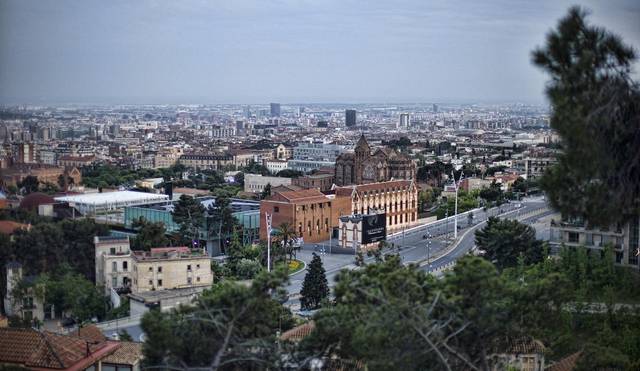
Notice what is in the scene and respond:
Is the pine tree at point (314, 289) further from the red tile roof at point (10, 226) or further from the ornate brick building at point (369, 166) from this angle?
the ornate brick building at point (369, 166)

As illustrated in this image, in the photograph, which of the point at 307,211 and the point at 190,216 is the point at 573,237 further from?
the point at 190,216

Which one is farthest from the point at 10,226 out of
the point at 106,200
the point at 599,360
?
the point at 599,360

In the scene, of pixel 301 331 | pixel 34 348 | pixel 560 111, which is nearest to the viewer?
pixel 560 111

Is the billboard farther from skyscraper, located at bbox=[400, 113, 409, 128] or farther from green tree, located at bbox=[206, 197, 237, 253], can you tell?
skyscraper, located at bbox=[400, 113, 409, 128]

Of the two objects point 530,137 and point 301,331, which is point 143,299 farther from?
point 530,137

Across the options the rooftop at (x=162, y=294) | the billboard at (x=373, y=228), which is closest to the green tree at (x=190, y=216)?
the billboard at (x=373, y=228)

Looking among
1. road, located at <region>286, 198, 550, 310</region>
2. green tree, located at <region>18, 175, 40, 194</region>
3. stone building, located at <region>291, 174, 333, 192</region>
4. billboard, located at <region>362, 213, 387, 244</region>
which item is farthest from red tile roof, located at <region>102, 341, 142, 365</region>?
stone building, located at <region>291, 174, 333, 192</region>

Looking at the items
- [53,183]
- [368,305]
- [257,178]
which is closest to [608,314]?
[368,305]
